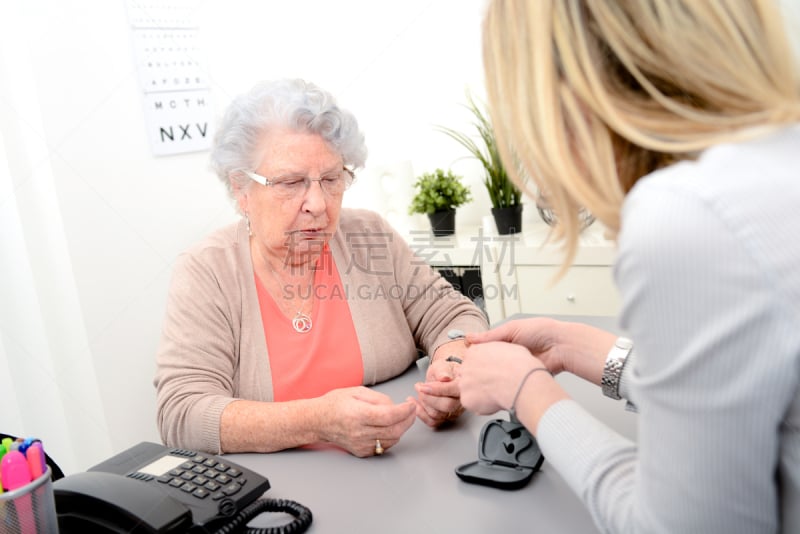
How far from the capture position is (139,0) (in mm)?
1944

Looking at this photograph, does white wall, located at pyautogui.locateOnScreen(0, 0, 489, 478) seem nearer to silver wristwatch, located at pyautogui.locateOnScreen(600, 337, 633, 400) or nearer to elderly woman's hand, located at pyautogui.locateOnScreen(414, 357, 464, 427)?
elderly woman's hand, located at pyautogui.locateOnScreen(414, 357, 464, 427)

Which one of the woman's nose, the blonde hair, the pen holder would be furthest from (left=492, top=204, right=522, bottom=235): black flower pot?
the pen holder

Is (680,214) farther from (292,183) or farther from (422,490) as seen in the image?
(292,183)

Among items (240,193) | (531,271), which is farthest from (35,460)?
(531,271)

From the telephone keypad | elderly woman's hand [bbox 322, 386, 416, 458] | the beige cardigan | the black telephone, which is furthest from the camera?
the beige cardigan

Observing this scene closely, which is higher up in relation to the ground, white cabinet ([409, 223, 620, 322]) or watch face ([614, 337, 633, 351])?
watch face ([614, 337, 633, 351])

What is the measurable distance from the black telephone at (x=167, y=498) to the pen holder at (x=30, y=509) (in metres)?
0.08

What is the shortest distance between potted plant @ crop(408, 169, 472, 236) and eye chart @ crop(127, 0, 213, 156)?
94cm

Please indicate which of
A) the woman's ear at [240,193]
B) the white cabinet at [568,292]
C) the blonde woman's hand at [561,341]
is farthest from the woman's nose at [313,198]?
the white cabinet at [568,292]

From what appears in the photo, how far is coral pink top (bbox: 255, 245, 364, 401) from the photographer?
4.93 ft

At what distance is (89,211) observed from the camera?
186cm

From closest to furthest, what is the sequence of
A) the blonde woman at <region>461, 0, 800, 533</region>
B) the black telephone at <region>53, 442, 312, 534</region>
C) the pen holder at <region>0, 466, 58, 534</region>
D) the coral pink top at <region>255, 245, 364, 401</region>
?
the blonde woman at <region>461, 0, 800, 533</region> < the pen holder at <region>0, 466, 58, 534</region> < the black telephone at <region>53, 442, 312, 534</region> < the coral pink top at <region>255, 245, 364, 401</region>

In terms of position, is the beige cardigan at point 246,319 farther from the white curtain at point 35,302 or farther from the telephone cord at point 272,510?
the white curtain at point 35,302

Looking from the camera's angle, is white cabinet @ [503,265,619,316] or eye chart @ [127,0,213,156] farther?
white cabinet @ [503,265,619,316]
